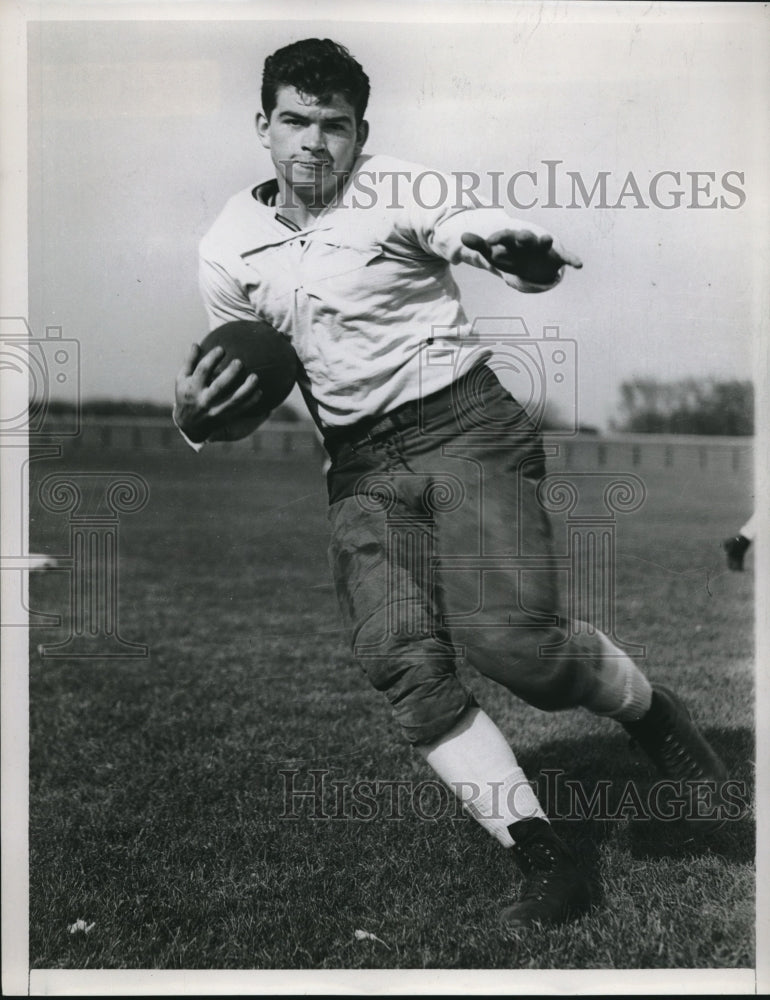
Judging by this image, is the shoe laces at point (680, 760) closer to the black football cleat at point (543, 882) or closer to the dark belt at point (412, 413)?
the black football cleat at point (543, 882)

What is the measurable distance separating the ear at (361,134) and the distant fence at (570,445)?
2.69ft

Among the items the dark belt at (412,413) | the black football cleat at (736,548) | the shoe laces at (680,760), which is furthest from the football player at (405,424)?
the black football cleat at (736,548)

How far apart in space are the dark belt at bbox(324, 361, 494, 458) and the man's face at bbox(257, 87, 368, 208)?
617 millimetres

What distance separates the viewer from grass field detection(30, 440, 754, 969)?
2826mm

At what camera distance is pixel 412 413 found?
2979 millimetres

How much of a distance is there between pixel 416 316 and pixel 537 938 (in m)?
1.67

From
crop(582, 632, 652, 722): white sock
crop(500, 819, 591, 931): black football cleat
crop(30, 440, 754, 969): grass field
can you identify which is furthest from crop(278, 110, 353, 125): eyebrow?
crop(500, 819, 591, 931): black football cleat

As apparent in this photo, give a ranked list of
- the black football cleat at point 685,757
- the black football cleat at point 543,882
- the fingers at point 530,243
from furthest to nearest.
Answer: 1. the black football cleat at point 685,757
2. the black football cleat at point 543,882
3. the fingers at point 530,243

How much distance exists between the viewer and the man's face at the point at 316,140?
3.00 metres

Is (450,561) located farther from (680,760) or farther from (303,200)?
(303,200)

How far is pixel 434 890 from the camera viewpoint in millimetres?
2916

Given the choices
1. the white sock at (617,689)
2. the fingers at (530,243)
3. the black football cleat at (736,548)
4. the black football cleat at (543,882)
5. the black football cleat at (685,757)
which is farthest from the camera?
the black football cleat at (736,548)

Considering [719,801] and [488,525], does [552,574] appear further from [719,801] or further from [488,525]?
[719,801]

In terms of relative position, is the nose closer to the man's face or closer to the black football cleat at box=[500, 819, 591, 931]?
the man's face
